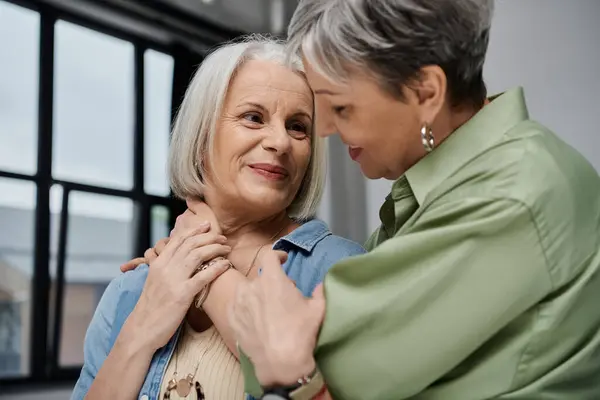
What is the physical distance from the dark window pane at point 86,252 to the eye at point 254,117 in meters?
2.88

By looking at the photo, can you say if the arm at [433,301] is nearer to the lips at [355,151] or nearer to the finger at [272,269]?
the finger at [272,269]

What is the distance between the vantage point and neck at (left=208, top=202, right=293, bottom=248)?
4.37ft

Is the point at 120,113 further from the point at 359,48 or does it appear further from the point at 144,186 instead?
the point at 359,48

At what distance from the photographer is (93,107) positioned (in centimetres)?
421

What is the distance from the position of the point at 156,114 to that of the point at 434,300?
3.74 m

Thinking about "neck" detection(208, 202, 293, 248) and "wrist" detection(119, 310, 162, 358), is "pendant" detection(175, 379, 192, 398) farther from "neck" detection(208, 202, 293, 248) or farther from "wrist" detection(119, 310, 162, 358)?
"neck" detection(208, 202, 293, 248)

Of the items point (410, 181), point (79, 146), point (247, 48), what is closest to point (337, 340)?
point (410, 181)

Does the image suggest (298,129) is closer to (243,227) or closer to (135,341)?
(243,227)

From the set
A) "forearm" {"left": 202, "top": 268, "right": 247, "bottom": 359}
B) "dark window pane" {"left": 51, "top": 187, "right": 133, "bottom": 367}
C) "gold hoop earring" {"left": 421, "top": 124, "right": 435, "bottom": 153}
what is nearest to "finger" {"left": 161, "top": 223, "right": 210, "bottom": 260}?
"forearm" {"left": 202, "top": 268, "right": 247, "bottom": 359}

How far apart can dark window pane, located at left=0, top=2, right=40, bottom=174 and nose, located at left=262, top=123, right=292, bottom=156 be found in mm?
2862

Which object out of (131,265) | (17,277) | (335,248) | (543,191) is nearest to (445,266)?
(543,191)

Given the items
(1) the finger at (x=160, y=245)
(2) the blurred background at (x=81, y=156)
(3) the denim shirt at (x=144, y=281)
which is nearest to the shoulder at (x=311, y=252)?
(3) the denim shirt at (x=144, y=281)

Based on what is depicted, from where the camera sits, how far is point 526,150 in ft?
2.95

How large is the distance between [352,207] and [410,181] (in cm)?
225
